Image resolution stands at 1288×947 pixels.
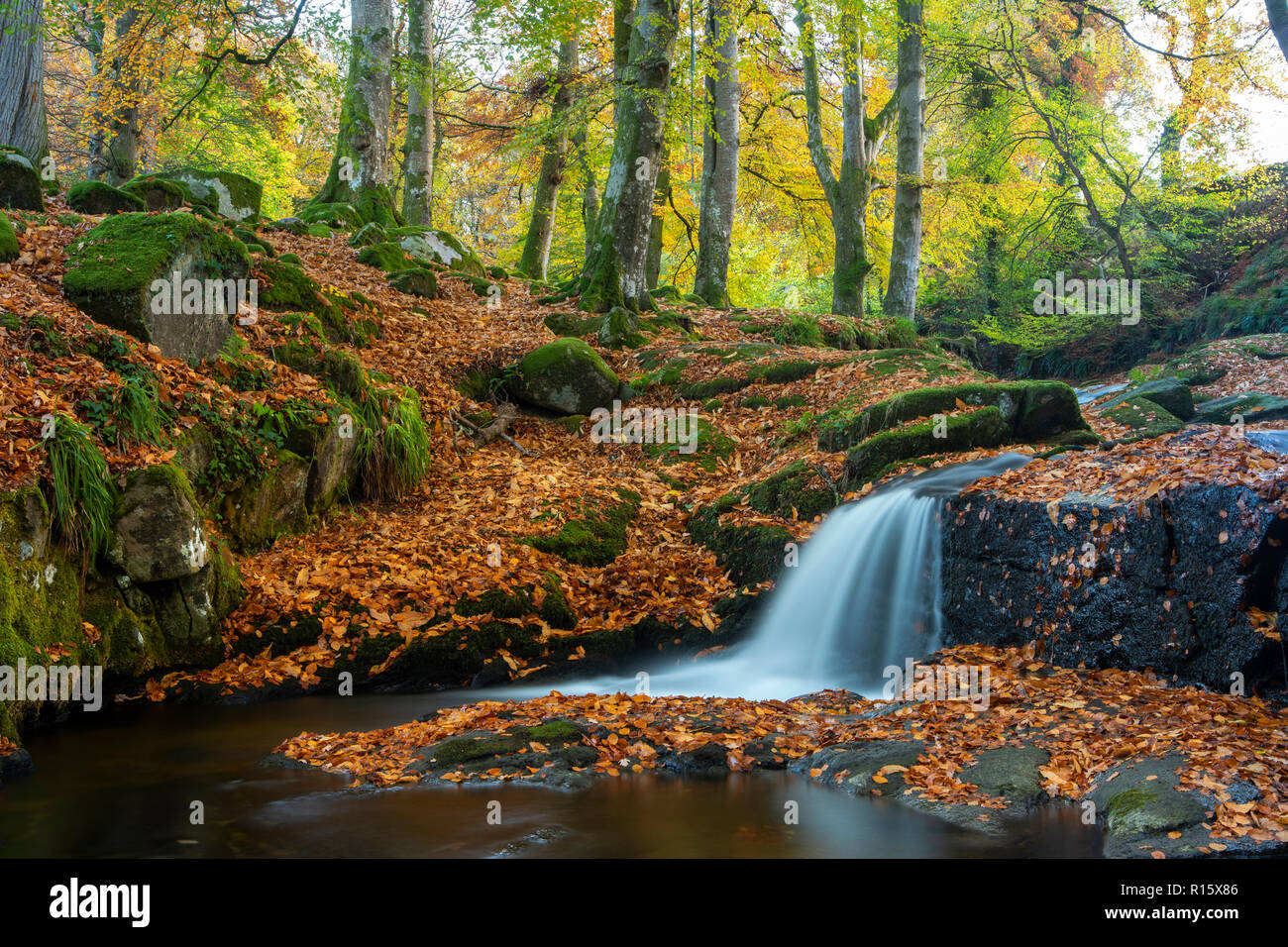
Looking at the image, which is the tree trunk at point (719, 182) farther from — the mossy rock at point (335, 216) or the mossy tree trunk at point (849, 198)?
the mossy rock at point (335, 216)

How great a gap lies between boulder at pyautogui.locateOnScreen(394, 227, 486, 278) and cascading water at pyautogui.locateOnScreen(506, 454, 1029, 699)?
955cm

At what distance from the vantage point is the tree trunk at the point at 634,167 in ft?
39.9

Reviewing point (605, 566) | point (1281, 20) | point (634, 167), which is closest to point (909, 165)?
point (634, 167)

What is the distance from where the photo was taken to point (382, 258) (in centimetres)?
1353

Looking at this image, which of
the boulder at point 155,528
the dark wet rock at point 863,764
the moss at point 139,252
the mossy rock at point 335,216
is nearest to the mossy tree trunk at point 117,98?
the mossy rock at point 335,216

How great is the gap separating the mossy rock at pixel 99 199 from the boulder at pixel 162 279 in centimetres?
340

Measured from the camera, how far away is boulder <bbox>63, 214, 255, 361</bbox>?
7.31 m

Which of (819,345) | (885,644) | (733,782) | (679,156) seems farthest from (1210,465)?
(679,156)

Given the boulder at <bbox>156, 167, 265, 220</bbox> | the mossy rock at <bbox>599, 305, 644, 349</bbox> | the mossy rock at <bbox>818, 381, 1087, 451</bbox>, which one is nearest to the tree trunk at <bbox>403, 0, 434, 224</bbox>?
the boulder at <bbox>156, 167, 265, 220</bbox>

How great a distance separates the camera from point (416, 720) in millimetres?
5984

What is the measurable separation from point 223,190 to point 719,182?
30.2 feet

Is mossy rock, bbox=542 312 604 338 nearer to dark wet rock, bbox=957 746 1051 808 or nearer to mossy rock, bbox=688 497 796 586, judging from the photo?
mossy rock, bbox=688 497 796 586
